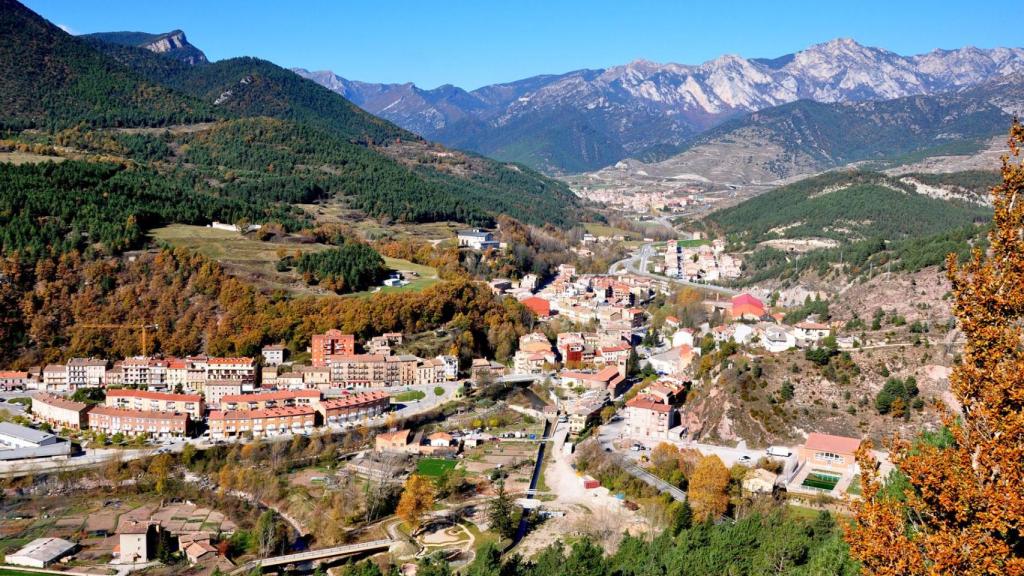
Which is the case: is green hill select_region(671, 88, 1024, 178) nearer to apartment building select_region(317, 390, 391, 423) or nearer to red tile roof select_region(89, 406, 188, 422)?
apartment building select_region(317, 390, 391, 423)

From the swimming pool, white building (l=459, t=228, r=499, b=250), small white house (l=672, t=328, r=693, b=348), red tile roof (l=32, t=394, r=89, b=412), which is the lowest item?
the swimming pool

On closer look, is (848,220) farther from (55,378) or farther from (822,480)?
(55,378)

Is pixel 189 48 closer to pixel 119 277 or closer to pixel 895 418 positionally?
pixel 119 277

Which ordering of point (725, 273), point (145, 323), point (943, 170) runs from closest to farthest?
point (145, 323)
point (725, 273)
point (943, 170)

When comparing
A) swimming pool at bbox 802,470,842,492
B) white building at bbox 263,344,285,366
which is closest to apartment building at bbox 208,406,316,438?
white building at bbox 263,344,285,366

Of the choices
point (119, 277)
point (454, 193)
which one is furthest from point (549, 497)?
point (454, 193)
